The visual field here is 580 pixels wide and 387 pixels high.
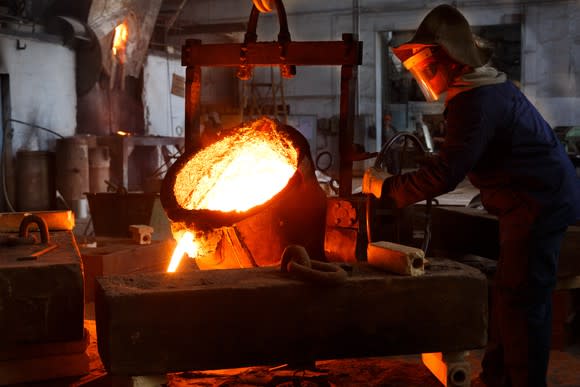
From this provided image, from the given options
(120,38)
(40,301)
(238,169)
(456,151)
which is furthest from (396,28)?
(40,301)

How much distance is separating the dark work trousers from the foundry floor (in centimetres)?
49

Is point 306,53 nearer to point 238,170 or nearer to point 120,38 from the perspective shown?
point 238,170

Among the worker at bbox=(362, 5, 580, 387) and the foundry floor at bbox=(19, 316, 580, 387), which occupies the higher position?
the worker at bbox=(362, 5, 580, 387)

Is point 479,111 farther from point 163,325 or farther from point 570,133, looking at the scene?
point 570,133

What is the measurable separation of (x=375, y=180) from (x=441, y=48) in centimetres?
62

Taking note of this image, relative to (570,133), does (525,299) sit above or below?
below

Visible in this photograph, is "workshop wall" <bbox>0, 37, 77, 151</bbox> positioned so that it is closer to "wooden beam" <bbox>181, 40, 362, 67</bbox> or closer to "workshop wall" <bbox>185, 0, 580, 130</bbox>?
"wooden beam" <bbox>181, 40, 362, 67</bbox>

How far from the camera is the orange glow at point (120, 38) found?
1100 centimetres

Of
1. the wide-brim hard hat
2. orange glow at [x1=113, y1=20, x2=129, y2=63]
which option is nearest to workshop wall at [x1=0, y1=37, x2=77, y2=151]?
orange glow at [x1=113, y1=20, x2=129, y2=63]

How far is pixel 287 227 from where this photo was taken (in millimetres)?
3309

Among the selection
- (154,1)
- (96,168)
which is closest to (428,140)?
(154,1)

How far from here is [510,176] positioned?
2.88 meters

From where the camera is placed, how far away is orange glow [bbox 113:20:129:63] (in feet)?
36.1

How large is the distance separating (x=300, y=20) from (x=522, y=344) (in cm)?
1541
